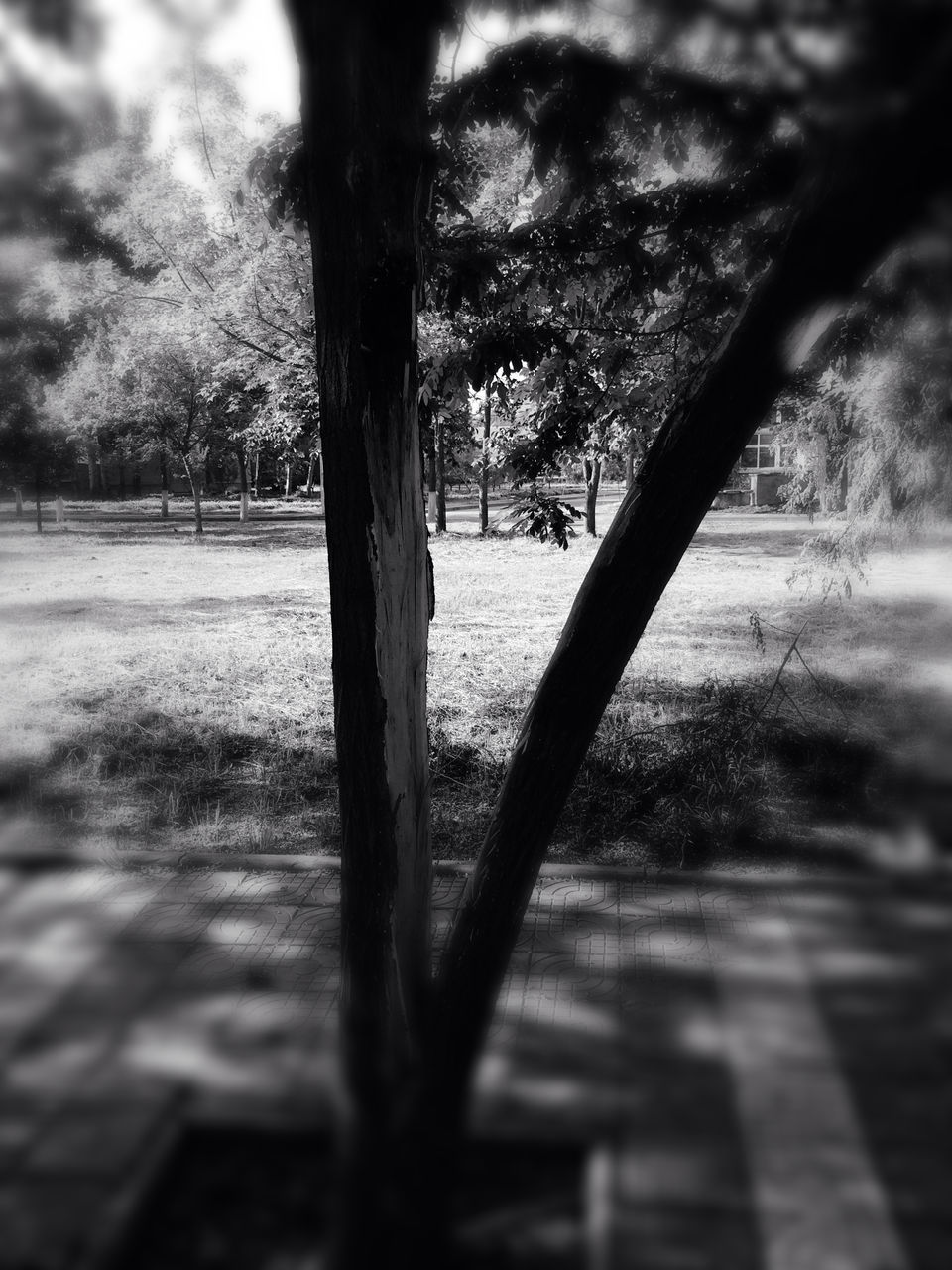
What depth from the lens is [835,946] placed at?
4.45 metres

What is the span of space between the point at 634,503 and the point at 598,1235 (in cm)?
195

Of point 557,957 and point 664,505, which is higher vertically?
point 664,505

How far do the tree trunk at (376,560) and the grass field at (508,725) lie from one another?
281 centimetres

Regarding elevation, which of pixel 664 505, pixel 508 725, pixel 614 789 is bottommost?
pixel 614 789

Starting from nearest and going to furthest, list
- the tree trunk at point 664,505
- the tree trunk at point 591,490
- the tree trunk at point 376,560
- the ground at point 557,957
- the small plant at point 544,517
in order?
1. the tree trunk at point 664,505
2. the tree trunk at point 376,560
3. the ground at point 557,957
4. the small plant at point 544,517
5. the tree trunk at point 591,490

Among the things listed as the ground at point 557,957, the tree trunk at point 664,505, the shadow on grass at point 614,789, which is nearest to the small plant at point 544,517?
the tree trunk at point 664,505

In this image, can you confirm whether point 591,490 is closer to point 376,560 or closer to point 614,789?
point 614,789

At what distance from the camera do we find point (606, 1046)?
369 centimetres

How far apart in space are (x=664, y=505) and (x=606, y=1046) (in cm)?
224

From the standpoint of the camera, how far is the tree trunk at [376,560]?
2.42 meters

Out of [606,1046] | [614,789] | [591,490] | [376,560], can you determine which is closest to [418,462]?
[376,560]

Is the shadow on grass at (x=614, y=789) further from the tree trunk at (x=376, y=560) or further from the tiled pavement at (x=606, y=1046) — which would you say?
the tree trunk at (x=376, y=560)

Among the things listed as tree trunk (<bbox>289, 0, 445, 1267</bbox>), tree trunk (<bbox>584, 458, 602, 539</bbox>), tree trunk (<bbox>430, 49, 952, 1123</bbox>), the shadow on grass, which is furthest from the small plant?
tree trunk (<bbox>584, 458, 602, 539</bbox>)

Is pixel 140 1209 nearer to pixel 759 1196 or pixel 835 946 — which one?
pixel 759 1196
